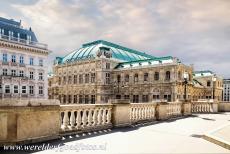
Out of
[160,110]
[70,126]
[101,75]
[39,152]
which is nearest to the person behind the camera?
[39,152]

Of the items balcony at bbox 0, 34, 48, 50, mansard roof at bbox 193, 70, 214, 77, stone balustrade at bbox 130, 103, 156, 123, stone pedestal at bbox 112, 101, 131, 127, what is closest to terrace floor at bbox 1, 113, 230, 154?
stone pedestal at bbox 112, 101, 131, 127

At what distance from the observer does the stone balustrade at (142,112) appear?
12.3 metres

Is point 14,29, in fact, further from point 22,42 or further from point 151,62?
point 151,62

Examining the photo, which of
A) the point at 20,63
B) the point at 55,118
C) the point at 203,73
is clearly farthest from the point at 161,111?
the point at 203,73

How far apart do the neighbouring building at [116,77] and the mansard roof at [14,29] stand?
16.5 meters

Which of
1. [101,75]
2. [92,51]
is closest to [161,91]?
[101,75]

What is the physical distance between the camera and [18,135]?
6785 mm

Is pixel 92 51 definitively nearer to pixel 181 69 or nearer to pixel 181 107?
pixel 181 69

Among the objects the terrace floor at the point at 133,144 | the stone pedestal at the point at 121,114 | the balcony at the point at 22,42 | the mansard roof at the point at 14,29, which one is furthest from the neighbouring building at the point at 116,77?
the terrace floor at the point at 133,144

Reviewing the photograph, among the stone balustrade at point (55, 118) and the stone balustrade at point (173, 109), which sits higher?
the stone balustrade at point (55, 118)

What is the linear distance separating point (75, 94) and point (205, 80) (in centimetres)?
4315

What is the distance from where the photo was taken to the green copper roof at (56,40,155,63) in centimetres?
6556

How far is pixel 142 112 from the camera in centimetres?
1316

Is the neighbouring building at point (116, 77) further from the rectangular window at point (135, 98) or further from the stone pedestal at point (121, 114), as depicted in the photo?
the stone pedestal at point (121, 114)
